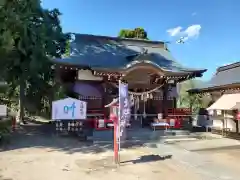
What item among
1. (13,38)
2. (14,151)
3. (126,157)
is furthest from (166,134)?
(13,38)

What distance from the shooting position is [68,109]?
503 inches

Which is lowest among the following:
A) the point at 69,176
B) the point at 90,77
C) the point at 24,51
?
the point at 69,176

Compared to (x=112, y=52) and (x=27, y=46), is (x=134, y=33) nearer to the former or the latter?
(x=112, y=52)

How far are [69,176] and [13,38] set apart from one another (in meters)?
8.65

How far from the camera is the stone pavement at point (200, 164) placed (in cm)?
774

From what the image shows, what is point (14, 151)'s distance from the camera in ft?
34.1

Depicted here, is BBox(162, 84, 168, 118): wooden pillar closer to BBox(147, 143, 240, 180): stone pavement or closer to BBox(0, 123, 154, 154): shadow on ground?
BBox(0, 123, 154, 154): shadow on ground

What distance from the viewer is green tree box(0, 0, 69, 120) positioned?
509 inches

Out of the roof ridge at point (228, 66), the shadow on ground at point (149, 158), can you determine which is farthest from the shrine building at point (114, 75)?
the shadow on ground at point (149, 158)

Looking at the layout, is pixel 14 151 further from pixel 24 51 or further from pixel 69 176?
pixel 24 51

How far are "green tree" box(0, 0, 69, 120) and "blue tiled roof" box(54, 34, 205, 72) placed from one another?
150 centimetres

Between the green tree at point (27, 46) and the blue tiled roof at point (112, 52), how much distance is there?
4.91 feet

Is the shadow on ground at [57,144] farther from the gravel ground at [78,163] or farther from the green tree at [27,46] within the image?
the green tree at [27,46]

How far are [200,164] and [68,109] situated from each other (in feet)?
21.2
